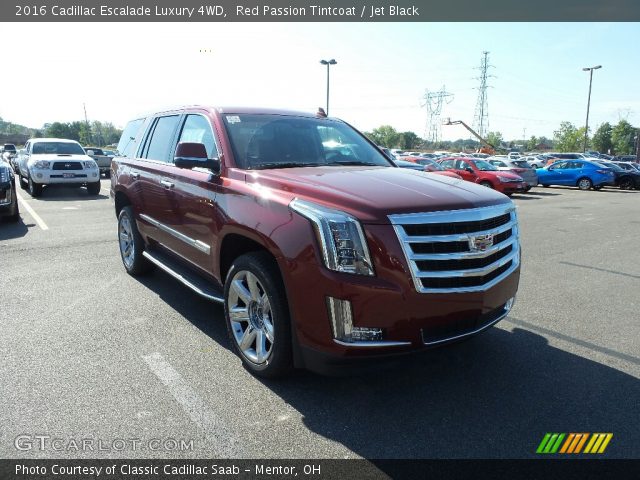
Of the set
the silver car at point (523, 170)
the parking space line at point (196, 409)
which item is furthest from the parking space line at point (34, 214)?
the silver car at point (523, 170)

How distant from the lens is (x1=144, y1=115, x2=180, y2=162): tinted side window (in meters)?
4.92

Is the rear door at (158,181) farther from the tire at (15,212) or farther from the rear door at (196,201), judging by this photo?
the tire at (15,212)

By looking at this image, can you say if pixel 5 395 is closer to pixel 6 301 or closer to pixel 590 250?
pixel 6 301

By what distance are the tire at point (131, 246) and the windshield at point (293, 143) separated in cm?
242

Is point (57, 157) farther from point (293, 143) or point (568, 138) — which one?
point (568, 138)

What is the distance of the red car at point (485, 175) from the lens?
62.8 ft

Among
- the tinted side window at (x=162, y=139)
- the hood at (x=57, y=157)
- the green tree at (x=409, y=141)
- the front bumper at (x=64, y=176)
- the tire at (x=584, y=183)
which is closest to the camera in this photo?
the tinted side window at (x=162, y=139)

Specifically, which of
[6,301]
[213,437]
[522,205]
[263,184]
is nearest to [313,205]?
[263,184]

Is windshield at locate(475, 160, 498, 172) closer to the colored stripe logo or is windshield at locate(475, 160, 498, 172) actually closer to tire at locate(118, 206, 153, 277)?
tire at locate(118, 206, 153, 277)

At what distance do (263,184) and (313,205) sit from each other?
0.60 metres

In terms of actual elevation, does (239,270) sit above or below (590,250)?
above

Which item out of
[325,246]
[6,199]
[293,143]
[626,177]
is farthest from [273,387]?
[626,177]

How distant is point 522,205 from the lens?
1611 centimetres

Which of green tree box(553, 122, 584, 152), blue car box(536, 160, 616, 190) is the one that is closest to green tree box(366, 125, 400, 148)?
green tree box(553, 122, 584, 152)
